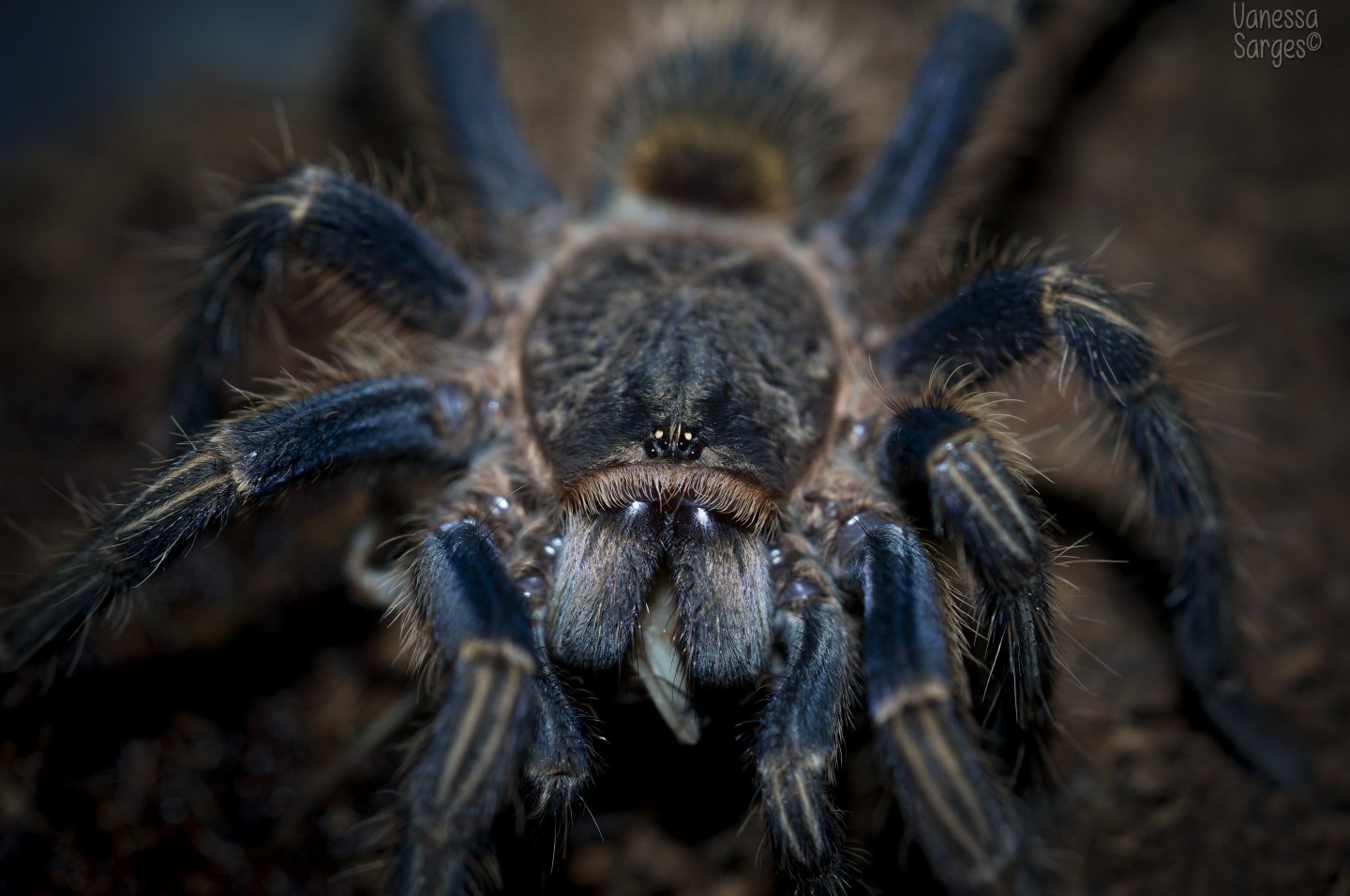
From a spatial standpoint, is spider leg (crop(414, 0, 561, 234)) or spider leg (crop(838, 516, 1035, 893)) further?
spider leg (crop(414, 0, 561, 234))

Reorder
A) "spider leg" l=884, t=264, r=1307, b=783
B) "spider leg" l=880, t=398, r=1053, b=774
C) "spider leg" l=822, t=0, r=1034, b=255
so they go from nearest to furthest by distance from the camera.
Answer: "spider leg" l=880, t=398, r=1053, b=774
"spider leg" l=884, t=264, r=1307, b=783
"spider leg" l=822, t=0, r=1034, b=255

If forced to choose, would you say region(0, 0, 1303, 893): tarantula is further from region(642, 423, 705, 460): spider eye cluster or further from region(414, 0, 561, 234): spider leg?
region(414, 0, 561, 234): spider leg

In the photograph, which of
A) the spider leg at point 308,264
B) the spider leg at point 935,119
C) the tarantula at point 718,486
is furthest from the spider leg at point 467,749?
the spider leg at point 935,119

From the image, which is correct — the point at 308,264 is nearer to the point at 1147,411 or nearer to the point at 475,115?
the point at 475,115

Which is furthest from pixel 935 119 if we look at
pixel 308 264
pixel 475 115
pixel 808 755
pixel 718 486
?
pixel 808 755

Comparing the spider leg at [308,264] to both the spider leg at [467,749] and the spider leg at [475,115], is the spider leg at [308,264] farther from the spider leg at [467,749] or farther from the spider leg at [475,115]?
the spider leg at [467,749]

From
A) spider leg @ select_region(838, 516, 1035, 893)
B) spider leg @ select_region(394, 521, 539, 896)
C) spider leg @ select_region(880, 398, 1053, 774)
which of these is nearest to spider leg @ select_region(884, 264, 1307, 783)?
spider leg @ select_region(880, 398, 1053, 774)
